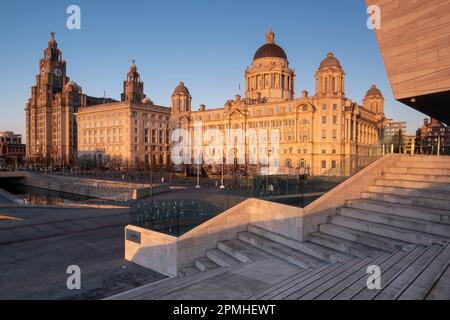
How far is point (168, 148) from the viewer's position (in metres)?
115

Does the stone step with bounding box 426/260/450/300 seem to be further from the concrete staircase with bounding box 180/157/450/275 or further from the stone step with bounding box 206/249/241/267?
the stone step with bounding box 206/249/241/267

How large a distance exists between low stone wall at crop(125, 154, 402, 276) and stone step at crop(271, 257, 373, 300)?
3.55m

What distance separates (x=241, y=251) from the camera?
12.3m

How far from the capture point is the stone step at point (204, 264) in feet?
39.1

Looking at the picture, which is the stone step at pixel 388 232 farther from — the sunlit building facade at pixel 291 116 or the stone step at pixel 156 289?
the sunlit building facade at pixel 291 116

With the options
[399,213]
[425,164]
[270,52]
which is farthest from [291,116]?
[399,213]

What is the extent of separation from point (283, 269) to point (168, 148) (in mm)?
107268

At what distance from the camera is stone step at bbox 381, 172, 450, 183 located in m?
13.5

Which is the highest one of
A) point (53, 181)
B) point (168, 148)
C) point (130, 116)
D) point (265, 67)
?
point (265, 67)

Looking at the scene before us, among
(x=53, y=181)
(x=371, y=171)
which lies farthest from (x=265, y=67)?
(x=371, y=171)

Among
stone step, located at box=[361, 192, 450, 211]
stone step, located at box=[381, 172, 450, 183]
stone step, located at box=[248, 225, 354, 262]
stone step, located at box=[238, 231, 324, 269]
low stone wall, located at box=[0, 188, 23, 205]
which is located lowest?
low stone wall, located at box=[0, 188, 23, 205]

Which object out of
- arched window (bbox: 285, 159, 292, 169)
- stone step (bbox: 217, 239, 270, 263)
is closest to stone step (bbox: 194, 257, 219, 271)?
stone step (bbox: 217, 239, 270, 263)

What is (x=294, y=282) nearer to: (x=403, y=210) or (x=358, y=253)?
(x=358, y=253)
